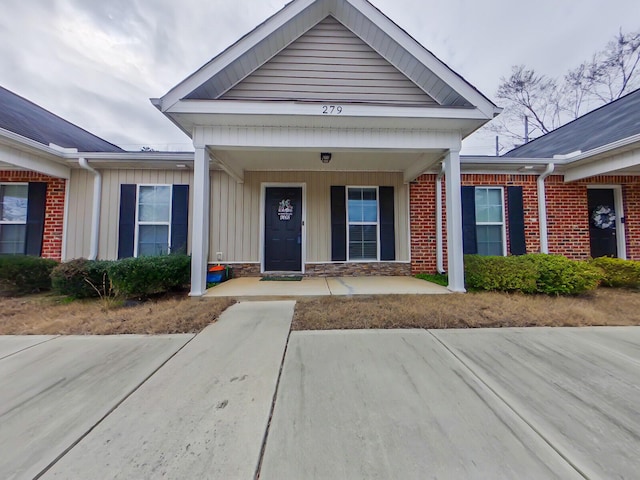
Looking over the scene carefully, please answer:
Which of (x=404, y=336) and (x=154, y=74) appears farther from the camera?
(x=154, y=74)

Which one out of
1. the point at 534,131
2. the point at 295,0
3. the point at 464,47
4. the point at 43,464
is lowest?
the point at 43,464

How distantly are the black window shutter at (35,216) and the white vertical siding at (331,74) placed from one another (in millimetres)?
5257

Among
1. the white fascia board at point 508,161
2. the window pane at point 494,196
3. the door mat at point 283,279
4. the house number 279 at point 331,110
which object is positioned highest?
the house number 279 at point 331,110

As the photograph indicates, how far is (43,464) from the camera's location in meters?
1.29

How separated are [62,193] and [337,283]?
6.41 metres

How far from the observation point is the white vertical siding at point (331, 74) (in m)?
4.46

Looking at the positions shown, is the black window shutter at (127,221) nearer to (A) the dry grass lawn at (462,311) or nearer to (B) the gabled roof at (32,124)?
(B) the gabled roof at (32,124)

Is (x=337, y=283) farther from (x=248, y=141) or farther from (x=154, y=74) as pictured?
(x=154, y=74)

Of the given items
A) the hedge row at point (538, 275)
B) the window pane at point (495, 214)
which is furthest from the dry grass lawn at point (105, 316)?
the window pane at point (495, 214)

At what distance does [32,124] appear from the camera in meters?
5.94

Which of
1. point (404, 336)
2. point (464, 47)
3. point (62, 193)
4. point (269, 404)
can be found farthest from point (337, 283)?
point (464, 47)

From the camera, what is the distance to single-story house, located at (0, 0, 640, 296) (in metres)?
4.27

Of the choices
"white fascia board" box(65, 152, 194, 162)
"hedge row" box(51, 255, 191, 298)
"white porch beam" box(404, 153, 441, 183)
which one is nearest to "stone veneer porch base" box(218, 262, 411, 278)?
"hedge row" box(51, 255, 191, 298)

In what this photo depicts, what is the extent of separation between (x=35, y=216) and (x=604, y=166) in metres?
12.1
